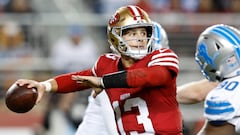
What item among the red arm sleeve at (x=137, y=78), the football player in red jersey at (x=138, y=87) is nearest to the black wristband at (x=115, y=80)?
the red arm sleeve at (x=137, y=78)

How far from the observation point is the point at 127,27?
5086 mm

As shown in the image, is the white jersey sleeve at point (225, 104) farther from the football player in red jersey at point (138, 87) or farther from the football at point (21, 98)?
the football at point (21, 98)

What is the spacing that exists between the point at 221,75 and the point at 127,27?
639 mm

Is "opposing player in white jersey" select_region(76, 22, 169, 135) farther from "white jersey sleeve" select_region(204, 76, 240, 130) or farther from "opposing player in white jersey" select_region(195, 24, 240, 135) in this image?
"white jersey sleeve" select_region(204, 76, 240, 130)

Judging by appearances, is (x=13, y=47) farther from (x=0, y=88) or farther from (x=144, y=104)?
(x=144, y=104)

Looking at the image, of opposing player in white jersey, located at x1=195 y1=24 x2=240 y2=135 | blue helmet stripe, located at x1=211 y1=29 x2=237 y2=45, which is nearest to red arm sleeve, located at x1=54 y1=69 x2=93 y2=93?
opposing player in white jersey, located at x1=195 y1=24 x2=240 y2=135

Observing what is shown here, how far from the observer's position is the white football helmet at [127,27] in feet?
16.6

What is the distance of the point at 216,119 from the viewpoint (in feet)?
15.0

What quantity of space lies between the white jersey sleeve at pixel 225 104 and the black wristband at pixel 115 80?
453mm

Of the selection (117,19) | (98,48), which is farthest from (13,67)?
(117,19)

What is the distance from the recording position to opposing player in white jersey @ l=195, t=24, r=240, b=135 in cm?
456

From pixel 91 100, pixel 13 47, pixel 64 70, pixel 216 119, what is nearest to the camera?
pixel 216 119

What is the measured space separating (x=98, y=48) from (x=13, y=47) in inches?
38.3

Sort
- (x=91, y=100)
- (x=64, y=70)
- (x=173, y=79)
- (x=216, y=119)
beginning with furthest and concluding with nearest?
(x=64, y=70) → (x=91, y=100) → (x=173, y=79) → (x=216, y=119)
